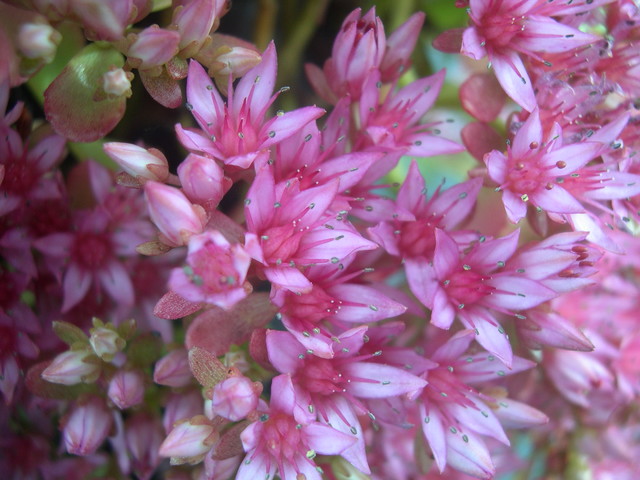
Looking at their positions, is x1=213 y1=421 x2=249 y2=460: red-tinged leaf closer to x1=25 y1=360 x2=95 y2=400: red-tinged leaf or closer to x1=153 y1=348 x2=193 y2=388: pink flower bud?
x1=153 y1=348 x2=193 y2=388: pink flower bud

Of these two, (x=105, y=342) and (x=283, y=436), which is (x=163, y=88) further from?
(x=283, y=436)

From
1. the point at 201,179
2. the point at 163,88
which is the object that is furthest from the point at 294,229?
the point at 163,88

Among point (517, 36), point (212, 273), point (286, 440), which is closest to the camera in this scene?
point (212, 273)

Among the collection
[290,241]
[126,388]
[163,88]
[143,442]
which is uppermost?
[163,88]

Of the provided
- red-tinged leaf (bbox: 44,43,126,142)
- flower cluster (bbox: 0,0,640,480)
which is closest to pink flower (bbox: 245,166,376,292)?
flower cluster (bbox: 0,0,640,480)

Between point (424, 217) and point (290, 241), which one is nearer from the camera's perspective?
point (290, 241)

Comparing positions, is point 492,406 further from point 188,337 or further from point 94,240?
point 94,240

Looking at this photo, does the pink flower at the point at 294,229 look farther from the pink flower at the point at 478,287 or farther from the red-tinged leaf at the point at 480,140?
the red-tinged leaf at the point at 480,140
